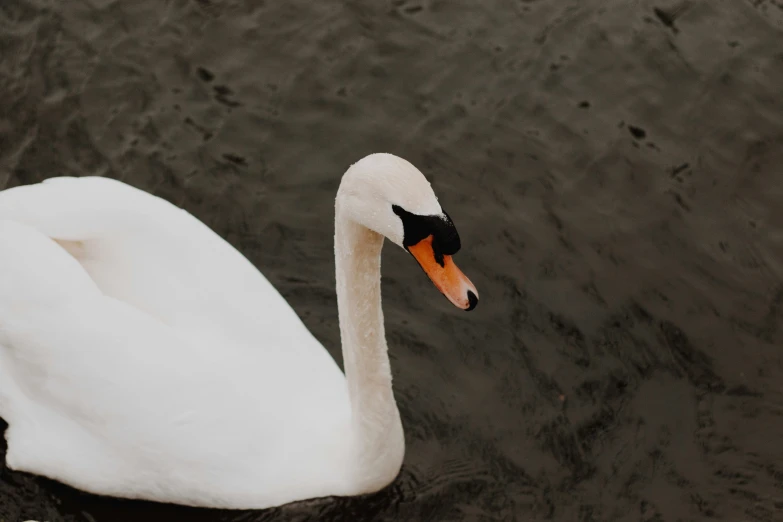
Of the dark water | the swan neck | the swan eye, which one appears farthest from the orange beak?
the dark water

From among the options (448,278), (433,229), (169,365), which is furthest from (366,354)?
(433,229)

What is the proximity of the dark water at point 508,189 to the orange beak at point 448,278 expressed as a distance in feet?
6.44

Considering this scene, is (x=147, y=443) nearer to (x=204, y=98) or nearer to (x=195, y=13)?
(x=204, y=98)

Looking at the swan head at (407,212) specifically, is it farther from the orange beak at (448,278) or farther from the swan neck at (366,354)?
the swan neck at (366,354)

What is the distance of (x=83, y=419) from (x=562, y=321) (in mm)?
3388

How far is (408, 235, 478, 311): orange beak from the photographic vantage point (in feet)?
17.1

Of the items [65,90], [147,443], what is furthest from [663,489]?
[65,90]

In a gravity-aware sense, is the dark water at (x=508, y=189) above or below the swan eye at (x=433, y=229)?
below

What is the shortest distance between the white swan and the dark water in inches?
13.9

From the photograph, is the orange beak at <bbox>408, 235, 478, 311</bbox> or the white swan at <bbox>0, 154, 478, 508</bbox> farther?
the white swan at <bbox>0, 154, 478, 508</bbox>

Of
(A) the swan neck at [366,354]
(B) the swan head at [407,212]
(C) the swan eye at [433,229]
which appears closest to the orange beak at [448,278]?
(B) the swan head at [407,212]

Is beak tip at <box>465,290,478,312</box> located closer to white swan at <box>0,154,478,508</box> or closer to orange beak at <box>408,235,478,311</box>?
orange beak at <box>408,235,478,311</box>

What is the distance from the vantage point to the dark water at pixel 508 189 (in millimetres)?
6957

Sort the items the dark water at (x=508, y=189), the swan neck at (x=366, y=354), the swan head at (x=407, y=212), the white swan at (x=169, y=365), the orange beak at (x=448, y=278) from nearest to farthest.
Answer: the swan head at (x=407, y=212), the orange beak at (x=448, y=278), the swan neck at (x=366, y=354), the white swan at (x=169, y=365), the dark water at (x=508, y=189)
